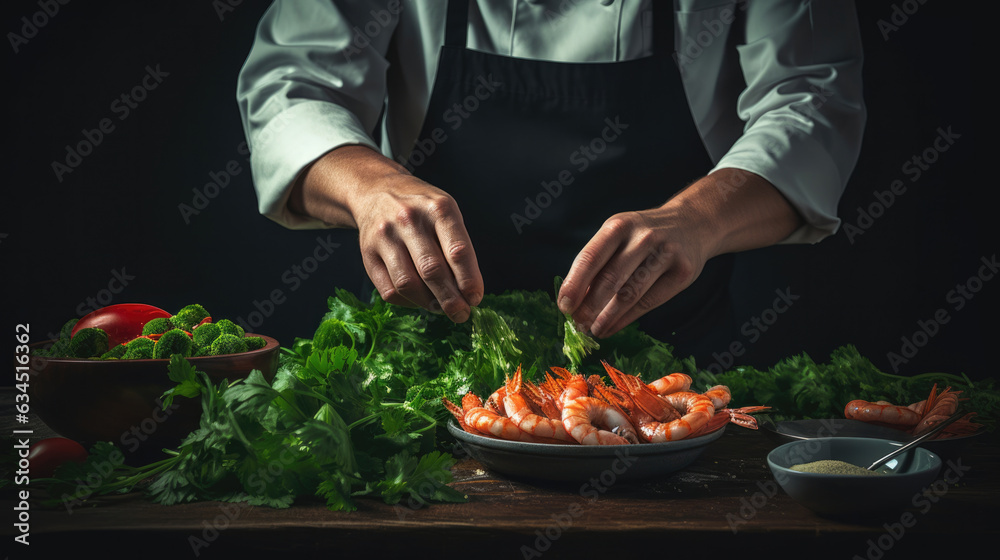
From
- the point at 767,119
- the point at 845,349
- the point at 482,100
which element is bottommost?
the point at 845,349

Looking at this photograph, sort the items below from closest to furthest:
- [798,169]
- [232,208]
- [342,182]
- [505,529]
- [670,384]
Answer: [505,529]
[670,384]
[342,182]
[798,169]
[232,208]

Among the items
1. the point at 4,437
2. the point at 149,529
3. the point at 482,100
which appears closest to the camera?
the point at 149,529

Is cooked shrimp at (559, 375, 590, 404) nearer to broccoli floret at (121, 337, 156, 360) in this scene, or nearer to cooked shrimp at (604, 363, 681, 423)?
cooked shrimp at (604, 363, 681, 423)

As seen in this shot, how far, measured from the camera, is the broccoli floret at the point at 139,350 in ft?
3.40

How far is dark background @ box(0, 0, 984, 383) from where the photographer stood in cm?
305

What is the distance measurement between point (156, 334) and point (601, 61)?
54.7 inches

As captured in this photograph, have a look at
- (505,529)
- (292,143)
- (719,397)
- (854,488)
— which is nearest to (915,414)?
(719,397)

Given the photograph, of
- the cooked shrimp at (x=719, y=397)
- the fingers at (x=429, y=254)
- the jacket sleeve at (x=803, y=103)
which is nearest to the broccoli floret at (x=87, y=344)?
the fingers at (x=429, y=254)

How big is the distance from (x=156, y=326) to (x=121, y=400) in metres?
0.17

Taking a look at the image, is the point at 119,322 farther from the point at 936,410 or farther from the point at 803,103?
the point at 803,103

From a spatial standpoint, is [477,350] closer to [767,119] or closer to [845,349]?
[845,349]

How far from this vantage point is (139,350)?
1.04m

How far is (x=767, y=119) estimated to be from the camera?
1773mm

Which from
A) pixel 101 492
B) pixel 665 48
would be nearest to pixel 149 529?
pixel 101 492
